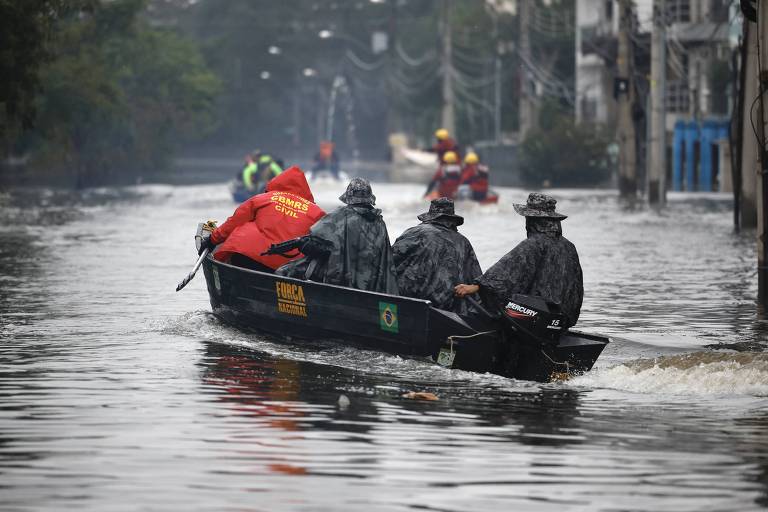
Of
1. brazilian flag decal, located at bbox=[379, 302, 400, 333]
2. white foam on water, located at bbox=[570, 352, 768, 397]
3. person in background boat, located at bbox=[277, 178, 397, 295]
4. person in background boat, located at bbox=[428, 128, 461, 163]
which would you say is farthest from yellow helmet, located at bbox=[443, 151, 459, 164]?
white foam on water, located at bbox=[570, 352, 768, 397]

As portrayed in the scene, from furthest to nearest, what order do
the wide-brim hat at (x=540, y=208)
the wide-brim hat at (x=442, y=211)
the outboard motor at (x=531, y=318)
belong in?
the wide-brim hat at (x=442, y=211), the wide-brim hat at (x=540, y=208), the outboard motor at (x=531, y=318)

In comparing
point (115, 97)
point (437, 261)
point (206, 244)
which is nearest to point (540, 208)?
point (437, 261)

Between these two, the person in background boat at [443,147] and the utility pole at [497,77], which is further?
the utility pole at [497,77]

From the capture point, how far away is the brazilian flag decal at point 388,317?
572 inches

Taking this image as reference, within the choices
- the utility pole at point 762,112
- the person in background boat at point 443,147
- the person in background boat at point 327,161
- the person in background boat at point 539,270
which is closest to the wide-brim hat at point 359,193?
the person in background boat at point 539,270

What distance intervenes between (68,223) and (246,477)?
31.5 meters

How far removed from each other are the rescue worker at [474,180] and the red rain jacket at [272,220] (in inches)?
1040

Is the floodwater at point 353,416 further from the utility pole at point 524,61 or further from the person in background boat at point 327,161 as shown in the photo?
the utility pole at point 524,61

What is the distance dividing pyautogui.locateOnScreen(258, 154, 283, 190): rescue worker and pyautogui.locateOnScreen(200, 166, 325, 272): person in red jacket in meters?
27.9

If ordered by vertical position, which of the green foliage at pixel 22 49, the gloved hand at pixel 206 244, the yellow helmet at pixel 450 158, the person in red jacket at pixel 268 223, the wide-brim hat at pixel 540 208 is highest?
the green foliage at pixel 22 49

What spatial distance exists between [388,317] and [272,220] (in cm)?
272

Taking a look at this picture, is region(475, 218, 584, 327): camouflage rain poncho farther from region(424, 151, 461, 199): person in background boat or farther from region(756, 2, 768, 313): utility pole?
region(424, 151, 461, 199): person in background boat

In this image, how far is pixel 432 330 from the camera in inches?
557

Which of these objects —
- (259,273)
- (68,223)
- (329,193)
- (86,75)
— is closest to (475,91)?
(329,193)
